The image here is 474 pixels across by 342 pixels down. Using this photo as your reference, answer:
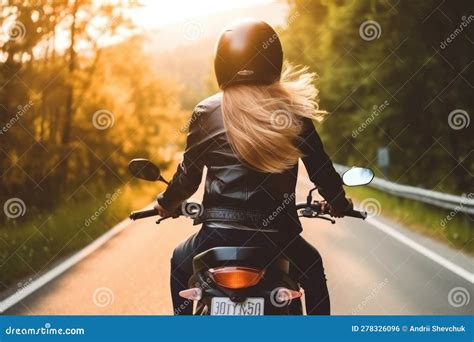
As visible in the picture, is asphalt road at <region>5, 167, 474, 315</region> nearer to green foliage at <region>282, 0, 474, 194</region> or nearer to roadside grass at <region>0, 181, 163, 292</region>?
roadside grass at <region>0, 181, 163, 292</region>

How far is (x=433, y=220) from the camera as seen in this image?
9.27m

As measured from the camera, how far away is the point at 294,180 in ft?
10.3

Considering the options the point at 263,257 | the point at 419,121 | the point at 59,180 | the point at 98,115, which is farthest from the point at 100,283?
the point at 419,121

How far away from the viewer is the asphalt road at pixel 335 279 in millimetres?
5543

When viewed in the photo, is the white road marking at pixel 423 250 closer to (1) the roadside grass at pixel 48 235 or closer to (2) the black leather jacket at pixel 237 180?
(1) the roadside grass at pixel 48 235

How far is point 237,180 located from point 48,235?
5349 millimetres

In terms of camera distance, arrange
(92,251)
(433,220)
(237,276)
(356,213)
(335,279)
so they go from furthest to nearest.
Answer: (433,220) < (92,251) < (335,279) < (356,213) < (237,276)

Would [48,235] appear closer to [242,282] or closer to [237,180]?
[237,180]

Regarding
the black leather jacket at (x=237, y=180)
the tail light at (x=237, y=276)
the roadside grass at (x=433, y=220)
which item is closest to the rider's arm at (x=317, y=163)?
the black leather jacket at (x=237, y=180)

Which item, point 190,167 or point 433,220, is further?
point 433,220

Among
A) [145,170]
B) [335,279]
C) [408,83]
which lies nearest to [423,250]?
[335,279]

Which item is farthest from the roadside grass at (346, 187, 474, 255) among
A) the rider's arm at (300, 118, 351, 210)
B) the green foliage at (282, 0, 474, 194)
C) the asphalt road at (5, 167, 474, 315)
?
the rider's arm at (300, 118, 351, 210)

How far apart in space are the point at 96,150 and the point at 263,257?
777 cm
